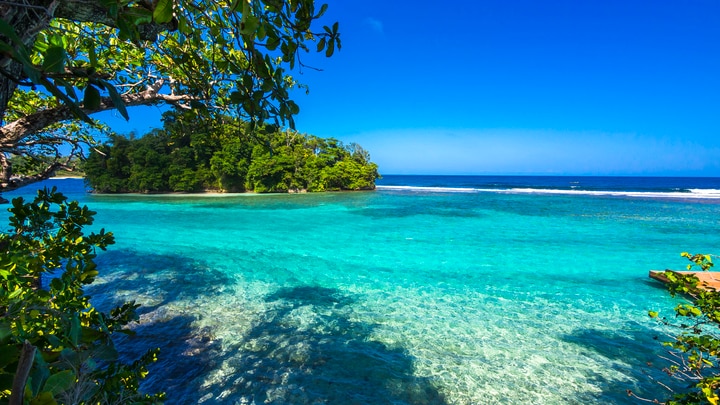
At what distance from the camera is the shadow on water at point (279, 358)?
12.0 feet

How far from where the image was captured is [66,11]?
1.69 m

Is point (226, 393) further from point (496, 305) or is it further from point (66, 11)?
point (496, 305)

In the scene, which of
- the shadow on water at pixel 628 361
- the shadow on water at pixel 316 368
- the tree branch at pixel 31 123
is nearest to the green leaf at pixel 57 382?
the tree branch at pixel 31 123

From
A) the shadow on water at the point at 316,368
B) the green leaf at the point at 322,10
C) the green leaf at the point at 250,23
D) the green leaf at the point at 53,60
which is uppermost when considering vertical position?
the green leaf at the point at 322,10

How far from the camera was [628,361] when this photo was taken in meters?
4.34

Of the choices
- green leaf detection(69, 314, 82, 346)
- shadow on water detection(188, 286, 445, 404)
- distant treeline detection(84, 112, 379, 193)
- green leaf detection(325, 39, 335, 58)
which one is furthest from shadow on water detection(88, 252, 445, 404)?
distant treeline detection(84, 112, 379, 193)

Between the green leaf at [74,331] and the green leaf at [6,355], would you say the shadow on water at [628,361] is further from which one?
the green leaf at [6,355]

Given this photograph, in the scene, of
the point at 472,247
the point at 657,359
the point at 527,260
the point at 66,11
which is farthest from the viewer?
the point at 472,247

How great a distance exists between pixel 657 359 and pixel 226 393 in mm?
5761

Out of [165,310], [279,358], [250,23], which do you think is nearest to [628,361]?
[279,358]

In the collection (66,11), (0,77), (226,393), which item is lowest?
(226,393)

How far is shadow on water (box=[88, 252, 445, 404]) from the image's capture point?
3666 millimetres

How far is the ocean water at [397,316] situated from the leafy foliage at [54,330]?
6.77 feet

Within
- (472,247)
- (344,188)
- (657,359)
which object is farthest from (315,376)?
(344,188)
